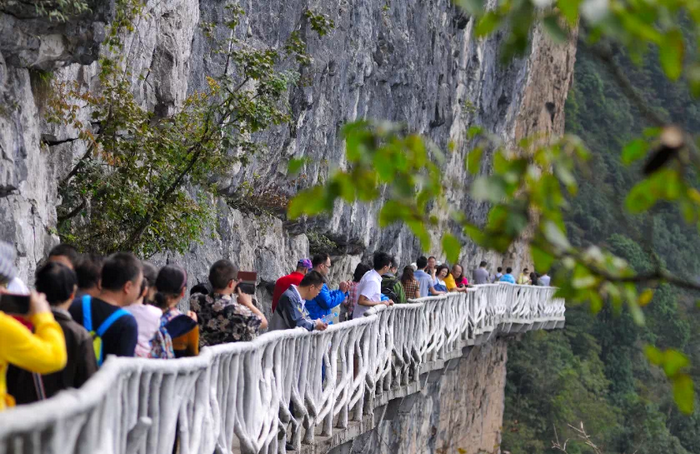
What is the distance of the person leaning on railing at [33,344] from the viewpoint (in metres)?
3.55

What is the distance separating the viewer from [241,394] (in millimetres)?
6508

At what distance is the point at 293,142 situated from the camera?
18234mm

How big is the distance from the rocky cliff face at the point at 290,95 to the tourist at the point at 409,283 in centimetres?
283

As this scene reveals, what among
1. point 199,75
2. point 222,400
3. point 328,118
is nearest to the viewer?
point 222,400

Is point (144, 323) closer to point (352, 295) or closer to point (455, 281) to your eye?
point (352, 295)

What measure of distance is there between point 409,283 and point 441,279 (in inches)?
135

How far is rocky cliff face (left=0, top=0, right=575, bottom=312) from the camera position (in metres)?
8.88

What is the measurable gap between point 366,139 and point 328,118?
55.8 feet

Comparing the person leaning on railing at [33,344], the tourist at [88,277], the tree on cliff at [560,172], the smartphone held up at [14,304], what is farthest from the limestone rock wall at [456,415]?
the tree on cliff at [560,172]

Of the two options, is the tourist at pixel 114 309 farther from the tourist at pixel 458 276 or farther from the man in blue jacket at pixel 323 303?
the tourist at pixel 458 276

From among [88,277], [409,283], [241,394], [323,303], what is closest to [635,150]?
[88,277]

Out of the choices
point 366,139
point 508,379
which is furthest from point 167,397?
point 508,379

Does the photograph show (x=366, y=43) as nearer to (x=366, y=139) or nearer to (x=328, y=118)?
(x=328, y=118)

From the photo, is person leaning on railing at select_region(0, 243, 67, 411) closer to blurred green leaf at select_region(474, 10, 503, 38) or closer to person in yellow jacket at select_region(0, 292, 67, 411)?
person in yellow jacket at select_region(0, 292, 67, 411)
